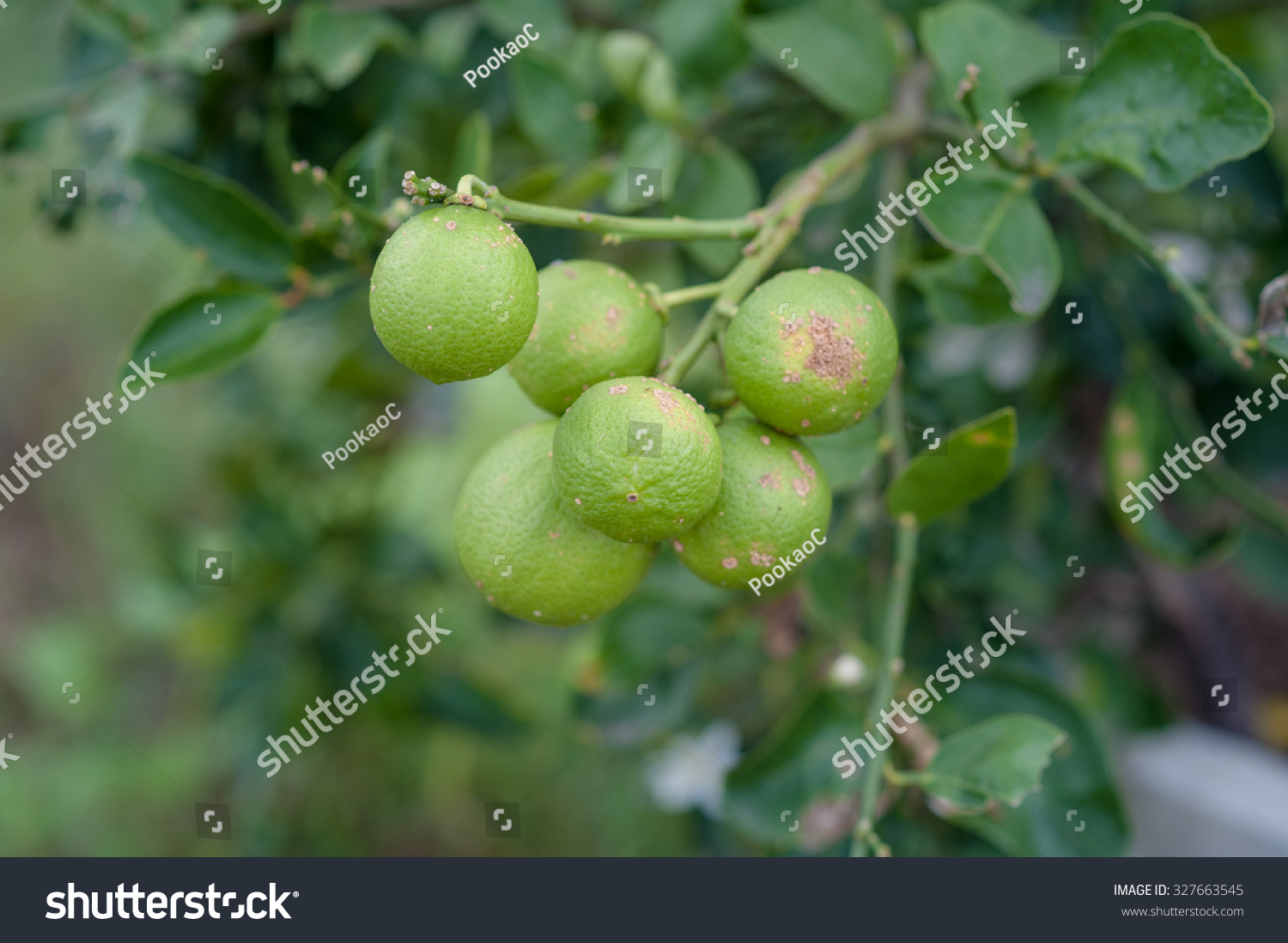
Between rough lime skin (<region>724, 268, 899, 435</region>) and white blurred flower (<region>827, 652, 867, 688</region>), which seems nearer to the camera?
rough lime skin (<region>724, 268, 899, 435</region>)

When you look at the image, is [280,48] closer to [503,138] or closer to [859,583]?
[503,138]

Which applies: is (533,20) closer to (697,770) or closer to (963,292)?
(963,292)

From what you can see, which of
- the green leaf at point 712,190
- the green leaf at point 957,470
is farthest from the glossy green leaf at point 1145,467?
the green leaf at point 712,190

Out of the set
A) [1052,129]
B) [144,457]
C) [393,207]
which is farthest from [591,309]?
[144,457]

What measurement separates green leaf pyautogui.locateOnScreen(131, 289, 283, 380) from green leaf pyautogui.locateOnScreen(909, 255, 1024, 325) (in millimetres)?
494

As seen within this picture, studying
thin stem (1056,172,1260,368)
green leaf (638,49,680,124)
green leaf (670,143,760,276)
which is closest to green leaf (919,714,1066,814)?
thin stem (1056,172,1260,368)

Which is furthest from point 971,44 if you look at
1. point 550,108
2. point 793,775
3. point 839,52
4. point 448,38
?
point 448,38

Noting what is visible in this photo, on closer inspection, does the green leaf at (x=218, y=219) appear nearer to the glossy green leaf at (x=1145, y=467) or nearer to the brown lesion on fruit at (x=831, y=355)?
the brown lesion on fruit at (x=831, y=355)

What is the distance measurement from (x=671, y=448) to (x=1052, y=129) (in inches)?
22.4

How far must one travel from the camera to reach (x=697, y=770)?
122 centimetres

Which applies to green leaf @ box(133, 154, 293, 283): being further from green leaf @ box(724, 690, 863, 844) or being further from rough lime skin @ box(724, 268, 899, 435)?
green leaf @ box(724, 690, 863, 844)

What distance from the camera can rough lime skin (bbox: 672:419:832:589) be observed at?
1.62 ft

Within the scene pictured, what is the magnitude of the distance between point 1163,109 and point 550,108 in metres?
0.46

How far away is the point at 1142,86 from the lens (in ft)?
2.07
